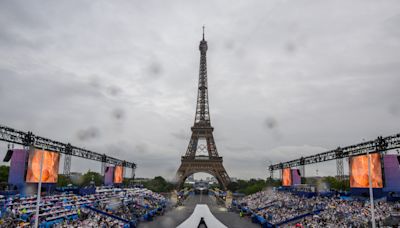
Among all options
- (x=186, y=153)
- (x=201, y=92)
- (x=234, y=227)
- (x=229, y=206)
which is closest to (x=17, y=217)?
(x=234, y=227)

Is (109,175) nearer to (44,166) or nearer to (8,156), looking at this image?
(44,166)

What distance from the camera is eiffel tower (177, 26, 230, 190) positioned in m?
81.9

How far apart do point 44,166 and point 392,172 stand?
121 ft

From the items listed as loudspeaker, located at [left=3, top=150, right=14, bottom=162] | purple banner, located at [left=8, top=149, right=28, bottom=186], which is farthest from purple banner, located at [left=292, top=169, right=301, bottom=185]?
loudspeaker, located at [left=3, top=150, right=14, bottom=162]

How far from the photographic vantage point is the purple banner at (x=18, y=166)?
1248 inches

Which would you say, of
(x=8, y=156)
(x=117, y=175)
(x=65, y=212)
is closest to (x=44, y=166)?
(x=8, y=156)

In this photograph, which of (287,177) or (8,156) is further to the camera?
(287,177)

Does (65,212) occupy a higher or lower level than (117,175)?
lower

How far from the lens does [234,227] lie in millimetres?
36031

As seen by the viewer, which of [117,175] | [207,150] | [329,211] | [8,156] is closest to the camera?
[8,156]

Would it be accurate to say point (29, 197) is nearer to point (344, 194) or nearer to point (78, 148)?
point (78, 148)

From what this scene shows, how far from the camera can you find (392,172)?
99.2 feet

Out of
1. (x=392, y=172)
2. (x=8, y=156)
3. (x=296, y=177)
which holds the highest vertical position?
(x=8, y=156)

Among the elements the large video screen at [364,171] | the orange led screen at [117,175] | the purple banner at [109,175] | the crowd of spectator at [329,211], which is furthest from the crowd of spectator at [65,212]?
the large video screen at [364,171]
